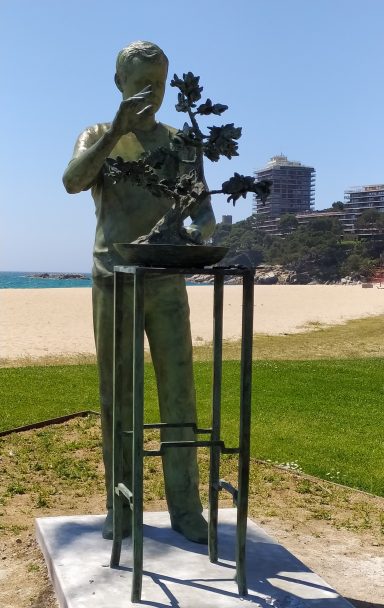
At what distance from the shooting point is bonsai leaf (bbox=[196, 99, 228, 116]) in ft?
13.6

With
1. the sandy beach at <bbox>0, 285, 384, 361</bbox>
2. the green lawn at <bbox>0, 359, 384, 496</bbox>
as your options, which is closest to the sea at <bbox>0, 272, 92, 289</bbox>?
the sandy beach at <bbox>0, 285, 384, 361</bbox>

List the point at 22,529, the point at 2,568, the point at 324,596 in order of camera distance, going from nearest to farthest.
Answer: the point at 324,596
the point at 2,568
the point at 22,529

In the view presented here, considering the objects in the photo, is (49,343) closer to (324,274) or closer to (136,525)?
(136,525)

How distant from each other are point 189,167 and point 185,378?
1386mm

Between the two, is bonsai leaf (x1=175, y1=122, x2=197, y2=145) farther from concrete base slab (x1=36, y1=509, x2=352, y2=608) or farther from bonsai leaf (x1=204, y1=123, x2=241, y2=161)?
concrete base slab (x1=36, y1=509, x2=352, y2=608)

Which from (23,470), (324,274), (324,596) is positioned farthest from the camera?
(324,274)

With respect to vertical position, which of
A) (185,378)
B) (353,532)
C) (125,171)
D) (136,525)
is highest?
(125,171)

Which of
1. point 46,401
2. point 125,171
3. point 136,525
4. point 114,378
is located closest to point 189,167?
point 125,171

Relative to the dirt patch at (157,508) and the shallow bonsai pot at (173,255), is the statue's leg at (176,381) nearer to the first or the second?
the shallow bonsai pot at (173,255)

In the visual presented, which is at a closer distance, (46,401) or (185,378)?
(185,378)

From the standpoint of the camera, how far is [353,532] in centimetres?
631

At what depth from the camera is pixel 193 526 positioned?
16.9 ft

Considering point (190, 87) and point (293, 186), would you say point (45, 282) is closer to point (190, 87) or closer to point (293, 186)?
point (293, 186)

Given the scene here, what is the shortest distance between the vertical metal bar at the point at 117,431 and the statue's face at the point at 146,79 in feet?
3.86
